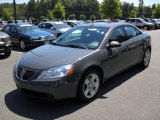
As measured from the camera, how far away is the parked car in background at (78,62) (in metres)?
4.62

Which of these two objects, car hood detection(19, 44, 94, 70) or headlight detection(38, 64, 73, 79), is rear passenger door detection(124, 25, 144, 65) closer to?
car hood detection(19, 44, 94, 70)

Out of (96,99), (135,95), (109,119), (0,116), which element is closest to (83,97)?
(96,99)

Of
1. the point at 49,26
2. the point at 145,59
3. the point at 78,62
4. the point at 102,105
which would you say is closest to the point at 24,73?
the point at 78,62

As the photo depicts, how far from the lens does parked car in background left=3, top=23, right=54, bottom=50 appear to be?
1300 cm

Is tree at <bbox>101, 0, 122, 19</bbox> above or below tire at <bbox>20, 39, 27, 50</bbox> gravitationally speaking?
above

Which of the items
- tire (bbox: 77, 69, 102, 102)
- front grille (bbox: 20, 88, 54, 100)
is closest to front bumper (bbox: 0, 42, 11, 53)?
front grille (bbox: 20, 88, 54, 100)

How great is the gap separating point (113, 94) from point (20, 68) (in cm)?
206

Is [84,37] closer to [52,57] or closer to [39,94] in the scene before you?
[52,57]

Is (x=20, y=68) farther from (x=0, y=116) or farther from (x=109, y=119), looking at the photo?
(x=109, y=119)

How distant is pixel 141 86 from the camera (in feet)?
20.1

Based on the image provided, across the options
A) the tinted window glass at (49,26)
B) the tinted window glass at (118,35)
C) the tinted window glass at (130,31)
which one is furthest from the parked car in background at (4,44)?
the tinted window glass at (49,26)

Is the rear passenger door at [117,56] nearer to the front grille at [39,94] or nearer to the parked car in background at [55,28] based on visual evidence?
the front grille at [39,94]

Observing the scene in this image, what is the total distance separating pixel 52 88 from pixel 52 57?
31.3 inches

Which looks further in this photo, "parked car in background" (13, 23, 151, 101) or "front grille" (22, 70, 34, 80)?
"front grille" (22, 70, 34, 80)
